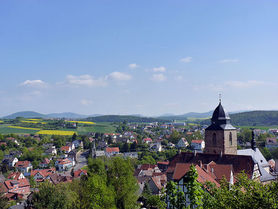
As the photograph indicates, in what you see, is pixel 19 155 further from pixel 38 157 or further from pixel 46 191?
pixel 46 191

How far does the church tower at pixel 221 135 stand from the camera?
3591cm

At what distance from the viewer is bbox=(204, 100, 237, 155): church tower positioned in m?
35.9

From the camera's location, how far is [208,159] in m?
34.6

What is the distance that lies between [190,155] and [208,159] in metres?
3.00

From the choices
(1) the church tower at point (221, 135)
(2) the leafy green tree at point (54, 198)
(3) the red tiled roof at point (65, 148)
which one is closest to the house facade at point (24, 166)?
(3) the red tiled roof at point (65, 148)

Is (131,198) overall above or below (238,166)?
below

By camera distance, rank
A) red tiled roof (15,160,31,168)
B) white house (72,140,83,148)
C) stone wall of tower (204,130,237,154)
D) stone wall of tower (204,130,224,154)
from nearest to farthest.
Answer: stone wall of tower (204,130,237,154)
stone wall of tower (204,130,224,154)
red tiled roof (15,160,31,168)
white house (72,140,83,148)

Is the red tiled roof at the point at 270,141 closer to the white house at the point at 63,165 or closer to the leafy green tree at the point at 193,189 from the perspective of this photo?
the white house at the point at 63,165

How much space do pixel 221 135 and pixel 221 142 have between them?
895mm

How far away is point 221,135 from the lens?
3594 cm

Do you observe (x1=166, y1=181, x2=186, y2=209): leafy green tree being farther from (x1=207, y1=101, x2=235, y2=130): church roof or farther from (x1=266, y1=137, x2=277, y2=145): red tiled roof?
(x1=266, y1=137, x2=277, y2=145): red tiled roof

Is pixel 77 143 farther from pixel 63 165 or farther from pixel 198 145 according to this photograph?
pixel 198 145

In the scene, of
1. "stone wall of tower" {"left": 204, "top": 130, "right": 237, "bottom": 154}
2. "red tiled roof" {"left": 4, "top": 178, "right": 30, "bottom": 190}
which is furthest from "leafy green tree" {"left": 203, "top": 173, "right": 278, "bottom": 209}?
"red tiled roof" {"left": 4, "top": 178, "right": 30, "bottom": 190}

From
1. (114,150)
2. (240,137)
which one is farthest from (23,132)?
(240,137)
